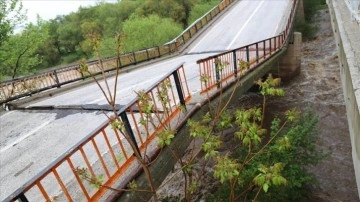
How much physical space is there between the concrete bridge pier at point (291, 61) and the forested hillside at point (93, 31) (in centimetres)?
979

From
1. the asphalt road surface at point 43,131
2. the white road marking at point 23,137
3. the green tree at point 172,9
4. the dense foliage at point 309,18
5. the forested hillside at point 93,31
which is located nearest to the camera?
the asphalt road surface at point 43,131

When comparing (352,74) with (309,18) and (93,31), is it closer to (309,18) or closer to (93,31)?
(93,31)

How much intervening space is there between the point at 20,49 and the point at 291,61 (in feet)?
53.1

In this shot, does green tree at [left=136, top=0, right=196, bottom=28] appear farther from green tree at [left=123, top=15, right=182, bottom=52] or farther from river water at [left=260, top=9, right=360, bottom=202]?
river water at [left=260, top=9, right=360, bottom=202]

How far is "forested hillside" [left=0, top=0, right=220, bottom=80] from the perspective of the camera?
16.7 m

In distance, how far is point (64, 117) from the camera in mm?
8461

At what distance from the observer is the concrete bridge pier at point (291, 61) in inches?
737

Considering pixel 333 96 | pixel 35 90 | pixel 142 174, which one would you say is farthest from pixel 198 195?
pixel 333 96

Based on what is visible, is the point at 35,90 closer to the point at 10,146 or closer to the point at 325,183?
the point at 10,146

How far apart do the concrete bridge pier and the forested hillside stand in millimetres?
9793

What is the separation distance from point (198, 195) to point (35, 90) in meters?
7.34

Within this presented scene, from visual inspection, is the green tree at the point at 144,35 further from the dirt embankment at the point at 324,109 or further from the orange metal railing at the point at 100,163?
the orange metal railing at the point at 100,163

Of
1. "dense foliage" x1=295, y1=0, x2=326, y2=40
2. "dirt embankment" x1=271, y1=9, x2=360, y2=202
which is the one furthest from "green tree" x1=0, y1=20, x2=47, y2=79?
"dense foliage" x1=295, y1=0, x2=326, y2=40

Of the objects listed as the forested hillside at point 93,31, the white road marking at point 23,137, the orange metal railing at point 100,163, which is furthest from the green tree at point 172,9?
the orange metal railing at point 100,163
